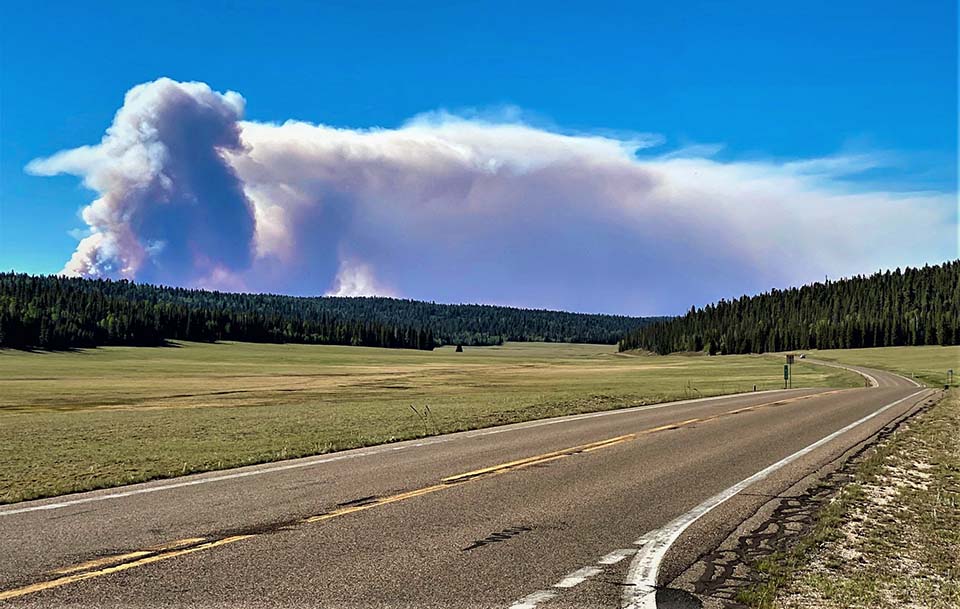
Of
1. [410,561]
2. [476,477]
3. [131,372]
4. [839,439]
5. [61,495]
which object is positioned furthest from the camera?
[131,372]

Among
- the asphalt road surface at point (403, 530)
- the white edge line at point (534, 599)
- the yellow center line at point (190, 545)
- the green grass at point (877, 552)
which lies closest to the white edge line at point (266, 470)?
the asphalt road surface at point (403, 530)

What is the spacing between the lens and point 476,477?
13.6 metres

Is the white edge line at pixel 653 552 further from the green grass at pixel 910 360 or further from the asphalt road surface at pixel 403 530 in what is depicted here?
the green grass at pixel 910 360

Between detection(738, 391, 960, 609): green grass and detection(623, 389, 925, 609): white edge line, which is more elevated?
detection(738, 391, 960, 609): green grass

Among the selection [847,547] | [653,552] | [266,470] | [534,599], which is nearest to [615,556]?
[653,552]

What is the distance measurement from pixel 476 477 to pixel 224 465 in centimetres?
549

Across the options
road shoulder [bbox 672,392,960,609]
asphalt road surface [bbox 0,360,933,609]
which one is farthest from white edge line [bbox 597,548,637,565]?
road shoulder [bbox 672,392,960,609]

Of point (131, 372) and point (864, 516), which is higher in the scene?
point (864, 516)

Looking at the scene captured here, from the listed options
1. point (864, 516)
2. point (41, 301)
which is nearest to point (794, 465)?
point (864, 516)

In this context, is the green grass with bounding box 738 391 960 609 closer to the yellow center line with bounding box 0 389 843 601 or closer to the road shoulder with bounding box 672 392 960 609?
the road shoulder with bounding box 672 392 960 609

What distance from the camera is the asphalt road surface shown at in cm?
705

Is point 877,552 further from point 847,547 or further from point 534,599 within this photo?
point 534,599

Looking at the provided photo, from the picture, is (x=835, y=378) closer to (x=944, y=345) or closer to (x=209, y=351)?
(x=944, y=345)

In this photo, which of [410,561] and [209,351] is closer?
[410,561]
